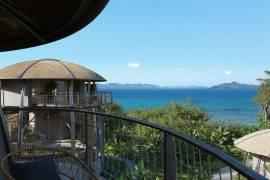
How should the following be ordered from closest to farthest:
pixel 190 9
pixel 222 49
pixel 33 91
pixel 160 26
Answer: pixel 33 91, pixel 190 9, pixel 160 26, pixel 222 49

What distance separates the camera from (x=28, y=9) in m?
4.63

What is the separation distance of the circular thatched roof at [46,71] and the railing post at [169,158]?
20351 millimetres

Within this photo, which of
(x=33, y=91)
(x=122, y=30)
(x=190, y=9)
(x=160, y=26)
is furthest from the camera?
(x=160, y=26)

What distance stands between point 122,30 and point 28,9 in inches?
3498

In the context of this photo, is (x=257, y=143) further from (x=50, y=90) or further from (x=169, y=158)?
(x=50, y=90)

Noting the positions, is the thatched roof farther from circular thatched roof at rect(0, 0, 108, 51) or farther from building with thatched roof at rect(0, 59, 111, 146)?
building with thatched roof at rect(0, 59, 111, 146)

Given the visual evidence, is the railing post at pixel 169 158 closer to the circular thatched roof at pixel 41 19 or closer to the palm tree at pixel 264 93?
the circular thatched roof at pixel 41 19

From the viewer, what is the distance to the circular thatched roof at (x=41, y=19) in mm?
3979

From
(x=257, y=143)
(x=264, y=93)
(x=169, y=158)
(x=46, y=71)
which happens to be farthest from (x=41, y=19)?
(x=264, y=93)

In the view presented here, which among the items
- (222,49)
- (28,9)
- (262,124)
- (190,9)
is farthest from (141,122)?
(222,49)

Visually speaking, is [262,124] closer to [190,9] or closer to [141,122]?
[141,122]

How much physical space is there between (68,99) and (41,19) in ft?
61.3

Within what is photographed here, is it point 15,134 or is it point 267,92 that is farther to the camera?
point 267,92

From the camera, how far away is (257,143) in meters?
12.4
